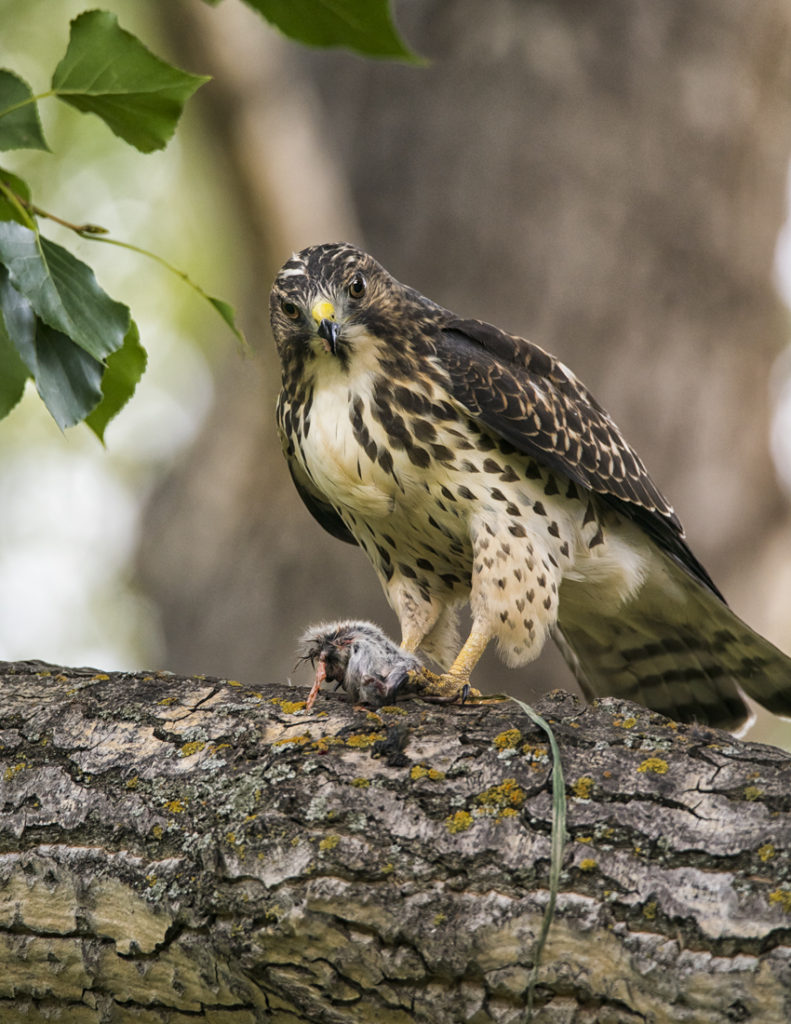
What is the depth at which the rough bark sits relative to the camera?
2242 millimetres

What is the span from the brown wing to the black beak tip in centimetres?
44

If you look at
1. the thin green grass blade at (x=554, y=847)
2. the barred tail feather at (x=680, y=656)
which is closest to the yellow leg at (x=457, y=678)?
the thin green grass blade at (x=554, y=847)

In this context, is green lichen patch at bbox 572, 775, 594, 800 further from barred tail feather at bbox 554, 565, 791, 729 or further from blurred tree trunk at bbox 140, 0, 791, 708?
blurred tree trunk at bbox 140, 0, 791, 708

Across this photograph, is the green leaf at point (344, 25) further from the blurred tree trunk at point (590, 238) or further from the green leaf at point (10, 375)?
the blurred tree trunk at point (590, 238)

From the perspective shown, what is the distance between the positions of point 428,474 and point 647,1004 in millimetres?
2044

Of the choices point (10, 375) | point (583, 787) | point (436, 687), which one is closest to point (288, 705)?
point (436, 687)

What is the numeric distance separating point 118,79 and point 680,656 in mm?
3204

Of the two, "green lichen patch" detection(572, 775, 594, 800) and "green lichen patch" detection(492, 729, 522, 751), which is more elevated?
"green lichen patch" detection(492, 729, 522, 751)

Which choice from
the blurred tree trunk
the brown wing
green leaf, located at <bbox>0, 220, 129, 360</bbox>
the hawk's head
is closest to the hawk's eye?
the hawk's head

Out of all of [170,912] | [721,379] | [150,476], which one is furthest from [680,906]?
[150,476]

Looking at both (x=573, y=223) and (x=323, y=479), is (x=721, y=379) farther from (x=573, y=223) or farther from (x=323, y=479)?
(x=323, y=479)

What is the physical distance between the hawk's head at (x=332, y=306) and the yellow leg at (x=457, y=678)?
1102 millimetres

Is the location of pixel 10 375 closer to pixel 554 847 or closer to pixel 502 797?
pixel 502 797

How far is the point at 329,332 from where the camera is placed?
3.83 metres
